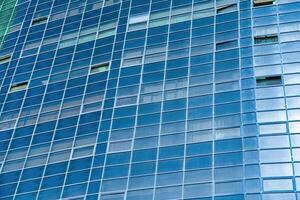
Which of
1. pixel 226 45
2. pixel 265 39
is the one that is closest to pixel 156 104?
pixel 226 45

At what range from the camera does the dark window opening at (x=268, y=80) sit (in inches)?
1604

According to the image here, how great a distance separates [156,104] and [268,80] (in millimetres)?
7344

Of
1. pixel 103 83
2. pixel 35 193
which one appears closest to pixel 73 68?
pixel 103 83

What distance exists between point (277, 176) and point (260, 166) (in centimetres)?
114

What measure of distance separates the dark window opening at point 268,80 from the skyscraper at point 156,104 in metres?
0.06

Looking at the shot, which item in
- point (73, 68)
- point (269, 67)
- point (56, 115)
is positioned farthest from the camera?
point (73, 68)

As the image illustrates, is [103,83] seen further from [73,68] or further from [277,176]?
[277,176]

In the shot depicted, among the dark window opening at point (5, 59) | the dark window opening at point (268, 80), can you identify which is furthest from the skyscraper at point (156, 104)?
the dark window opening at point (5, 59)

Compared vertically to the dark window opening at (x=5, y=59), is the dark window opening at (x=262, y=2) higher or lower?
higher

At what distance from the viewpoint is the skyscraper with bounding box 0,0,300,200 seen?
37656 millimetres

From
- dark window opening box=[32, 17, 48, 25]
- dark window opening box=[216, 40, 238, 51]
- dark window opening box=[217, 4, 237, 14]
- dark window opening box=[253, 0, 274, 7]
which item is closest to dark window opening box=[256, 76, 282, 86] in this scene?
dark window opening box=[216, 40, 238, 51]

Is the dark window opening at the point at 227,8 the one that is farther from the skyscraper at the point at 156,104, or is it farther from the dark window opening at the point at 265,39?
the dark window opening at the point at 265,39

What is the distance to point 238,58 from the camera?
42.7 meters

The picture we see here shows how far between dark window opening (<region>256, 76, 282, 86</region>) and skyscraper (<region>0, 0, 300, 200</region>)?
2.5 inches
